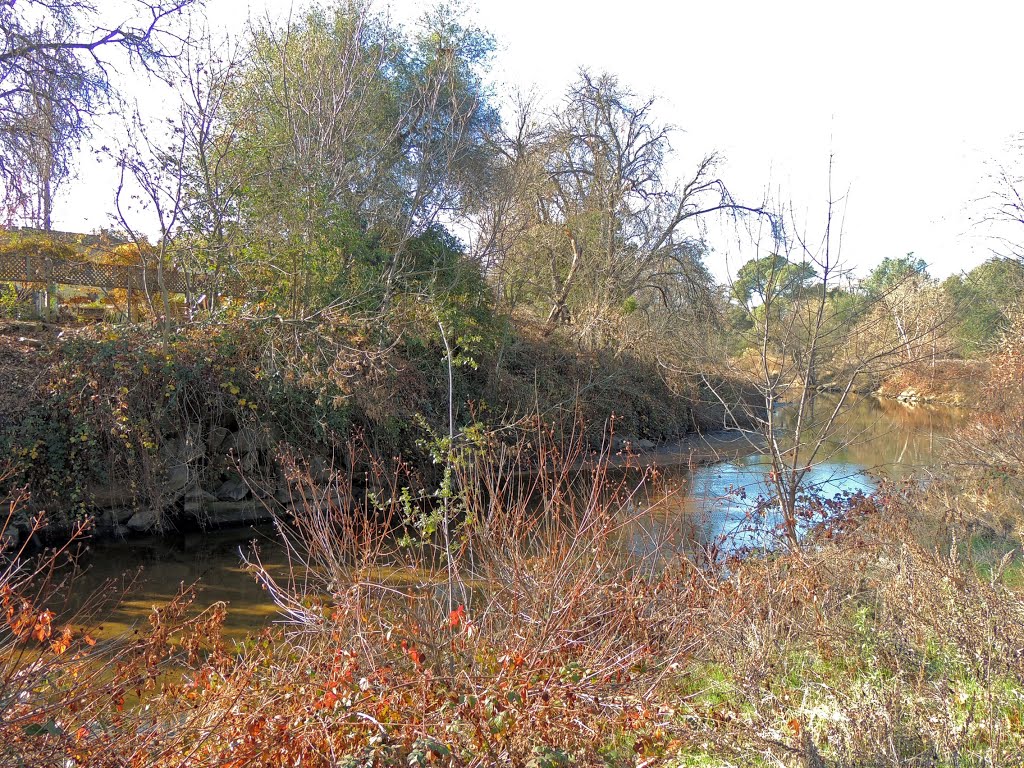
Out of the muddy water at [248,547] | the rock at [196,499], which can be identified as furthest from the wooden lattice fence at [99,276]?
the muddy water at [248,547]

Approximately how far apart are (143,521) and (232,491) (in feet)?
4.92

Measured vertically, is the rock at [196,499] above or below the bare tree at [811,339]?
below

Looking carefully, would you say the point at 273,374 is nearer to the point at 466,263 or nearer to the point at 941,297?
the point at 466,263

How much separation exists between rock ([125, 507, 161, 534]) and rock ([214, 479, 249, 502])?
1138 millimetres

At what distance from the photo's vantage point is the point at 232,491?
40.9ft

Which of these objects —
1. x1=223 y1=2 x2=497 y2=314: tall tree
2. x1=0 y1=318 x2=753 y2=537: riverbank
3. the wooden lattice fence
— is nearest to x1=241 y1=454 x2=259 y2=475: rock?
x1=0 y1=318 x2=753 y2=537: riverbank

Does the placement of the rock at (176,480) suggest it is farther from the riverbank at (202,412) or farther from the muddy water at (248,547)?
the muddy water at (248,547)

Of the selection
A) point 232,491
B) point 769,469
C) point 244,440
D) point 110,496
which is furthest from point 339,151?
point 769,469

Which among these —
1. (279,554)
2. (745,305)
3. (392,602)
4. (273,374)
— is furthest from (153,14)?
(392,602)

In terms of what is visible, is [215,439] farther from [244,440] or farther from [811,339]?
[811,339]

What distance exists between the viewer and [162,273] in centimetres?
1324

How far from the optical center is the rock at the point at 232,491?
40.4 feet

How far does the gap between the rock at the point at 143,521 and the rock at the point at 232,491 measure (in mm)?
1138

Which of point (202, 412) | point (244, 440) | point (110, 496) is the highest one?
point (202, 412)
